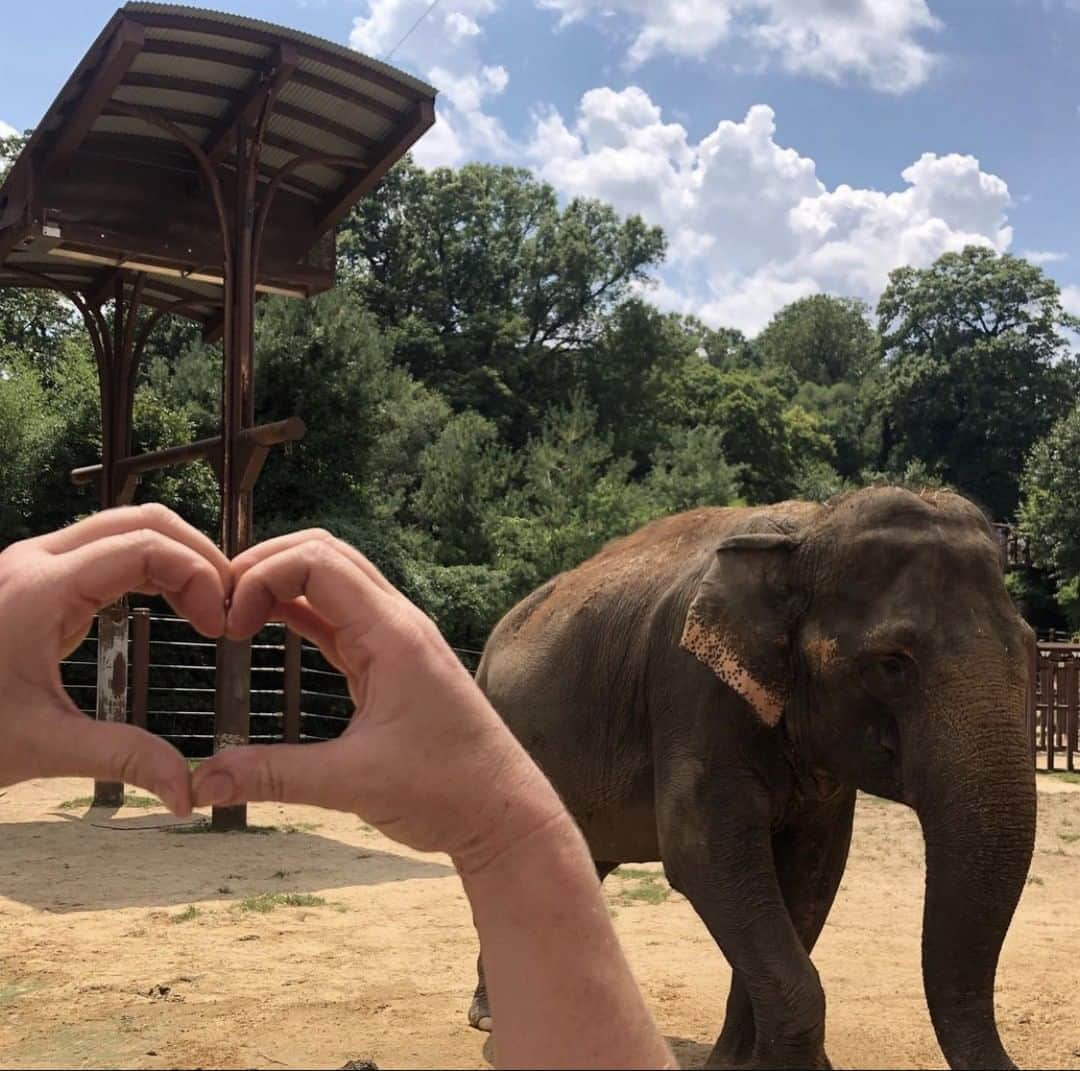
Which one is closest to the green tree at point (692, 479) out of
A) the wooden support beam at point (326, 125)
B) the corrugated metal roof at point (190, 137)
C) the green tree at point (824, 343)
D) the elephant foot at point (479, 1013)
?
the corrugated metal roof at point (190, 137)

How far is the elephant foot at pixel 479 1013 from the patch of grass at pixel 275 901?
8.56ft

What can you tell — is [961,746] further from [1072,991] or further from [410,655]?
[1072,991]

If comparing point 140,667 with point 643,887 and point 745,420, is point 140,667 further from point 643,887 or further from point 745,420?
point 745,420

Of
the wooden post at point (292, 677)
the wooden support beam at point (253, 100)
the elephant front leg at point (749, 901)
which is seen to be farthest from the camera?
the wooden post at point (292, 677)

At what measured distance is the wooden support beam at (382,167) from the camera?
9.02m

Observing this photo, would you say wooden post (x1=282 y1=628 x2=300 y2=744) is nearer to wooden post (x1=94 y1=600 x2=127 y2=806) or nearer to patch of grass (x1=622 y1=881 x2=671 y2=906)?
wooden post (x1=94 y1=600 x2=127 y2=806)

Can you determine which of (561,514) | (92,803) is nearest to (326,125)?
(92,803)

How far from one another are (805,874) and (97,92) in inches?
263

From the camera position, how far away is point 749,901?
3.68 m

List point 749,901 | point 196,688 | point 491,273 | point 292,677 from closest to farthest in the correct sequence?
point 749,901 < point 292,677 < point 196,688 < point 491,273

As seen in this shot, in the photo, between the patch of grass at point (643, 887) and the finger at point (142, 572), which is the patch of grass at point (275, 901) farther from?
the finger at point (142, 572)

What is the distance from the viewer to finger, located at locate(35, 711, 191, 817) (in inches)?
52.7

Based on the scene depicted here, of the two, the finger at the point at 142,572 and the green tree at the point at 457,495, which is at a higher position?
the green tree at the point at 457,495

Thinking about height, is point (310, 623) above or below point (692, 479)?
below
